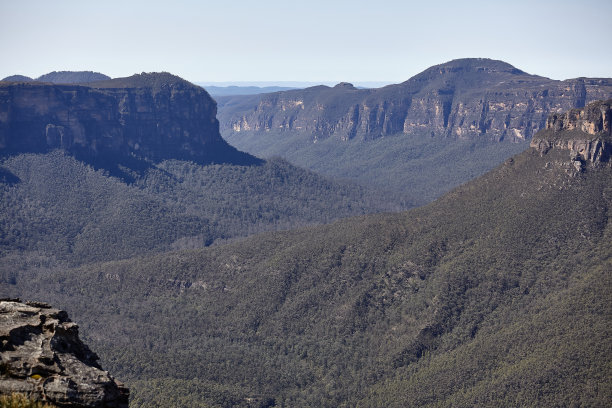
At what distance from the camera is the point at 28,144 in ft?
550

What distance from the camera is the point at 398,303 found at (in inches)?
3740

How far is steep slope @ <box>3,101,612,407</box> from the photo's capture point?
73.6 metres

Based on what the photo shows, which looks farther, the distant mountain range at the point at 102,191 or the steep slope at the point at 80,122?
the steep slope at the point at 80,122

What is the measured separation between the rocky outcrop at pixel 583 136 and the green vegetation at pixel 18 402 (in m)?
98.9

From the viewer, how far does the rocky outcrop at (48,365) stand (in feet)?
92.2

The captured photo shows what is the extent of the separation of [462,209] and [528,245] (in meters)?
16.8

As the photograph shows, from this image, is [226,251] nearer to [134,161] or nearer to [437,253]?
[437,253]

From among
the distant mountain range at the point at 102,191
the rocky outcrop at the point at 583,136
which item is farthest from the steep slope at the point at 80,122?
the rocky outcrop at the point at 583,136

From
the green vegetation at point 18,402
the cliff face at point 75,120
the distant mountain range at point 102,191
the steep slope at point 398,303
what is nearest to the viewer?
the green vegetation at point 18,402

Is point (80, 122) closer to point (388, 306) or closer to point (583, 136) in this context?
point (388, 306)

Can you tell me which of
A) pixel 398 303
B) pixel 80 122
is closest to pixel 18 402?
pixel 398 303

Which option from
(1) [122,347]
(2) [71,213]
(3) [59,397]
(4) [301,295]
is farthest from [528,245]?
(2) [71,213]

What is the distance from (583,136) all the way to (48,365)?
335 ft

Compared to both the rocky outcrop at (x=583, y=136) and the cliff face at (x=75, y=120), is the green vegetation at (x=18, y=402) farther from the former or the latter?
the cliff face at (x=75, y=120)
